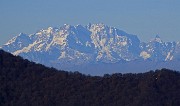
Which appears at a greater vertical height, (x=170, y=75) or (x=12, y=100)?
(x=170, y=75)

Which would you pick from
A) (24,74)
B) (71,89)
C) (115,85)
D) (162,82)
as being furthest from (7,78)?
(162,82)

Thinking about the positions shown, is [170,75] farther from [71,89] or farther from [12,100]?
[12,100]

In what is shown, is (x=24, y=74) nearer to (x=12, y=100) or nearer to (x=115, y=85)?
(x=12, y=100)

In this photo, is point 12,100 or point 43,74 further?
point 43,74

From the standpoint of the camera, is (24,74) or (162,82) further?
(24,74)

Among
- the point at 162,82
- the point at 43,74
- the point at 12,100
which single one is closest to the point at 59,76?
the point at 43,74

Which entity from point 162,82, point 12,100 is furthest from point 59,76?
point 162,82
